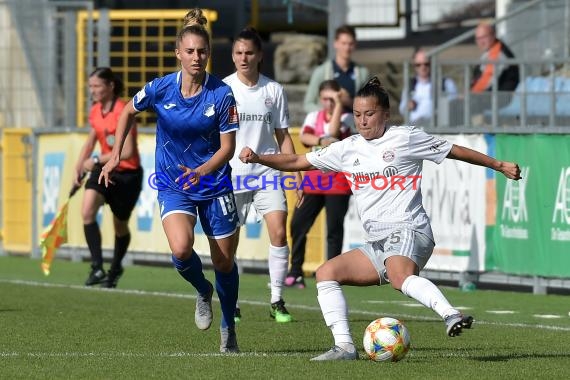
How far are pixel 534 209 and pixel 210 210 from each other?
617 centimetres

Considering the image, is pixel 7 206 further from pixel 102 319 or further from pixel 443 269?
pixel 102 319

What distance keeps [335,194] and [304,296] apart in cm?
139

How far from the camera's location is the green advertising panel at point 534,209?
50.5 ft

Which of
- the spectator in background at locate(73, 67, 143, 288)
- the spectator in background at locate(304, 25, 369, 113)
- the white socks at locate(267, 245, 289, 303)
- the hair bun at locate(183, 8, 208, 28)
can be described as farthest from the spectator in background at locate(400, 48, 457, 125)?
the hair bun at locate(183, 8, 208, 28)

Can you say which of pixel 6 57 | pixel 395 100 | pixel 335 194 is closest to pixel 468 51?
pixel 395 100

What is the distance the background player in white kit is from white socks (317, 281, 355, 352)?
316 centimetres

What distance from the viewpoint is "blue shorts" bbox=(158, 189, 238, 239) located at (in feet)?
33.5

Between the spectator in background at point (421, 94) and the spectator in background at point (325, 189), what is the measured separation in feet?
11.2

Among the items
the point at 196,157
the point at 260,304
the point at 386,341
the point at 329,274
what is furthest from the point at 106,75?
the point at 386,341

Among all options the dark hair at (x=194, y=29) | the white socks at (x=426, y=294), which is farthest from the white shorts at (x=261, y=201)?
the white socks at (x=426, y=294)

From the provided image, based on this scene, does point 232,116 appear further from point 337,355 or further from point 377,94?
point 337,355

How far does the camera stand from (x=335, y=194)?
1641 cm

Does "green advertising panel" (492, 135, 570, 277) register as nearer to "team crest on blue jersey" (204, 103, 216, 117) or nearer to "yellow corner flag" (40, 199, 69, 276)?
"yellow corner flag" (40, 199, 69, 276)

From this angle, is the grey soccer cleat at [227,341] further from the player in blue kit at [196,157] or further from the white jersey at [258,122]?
the white jersey at [258,122]
